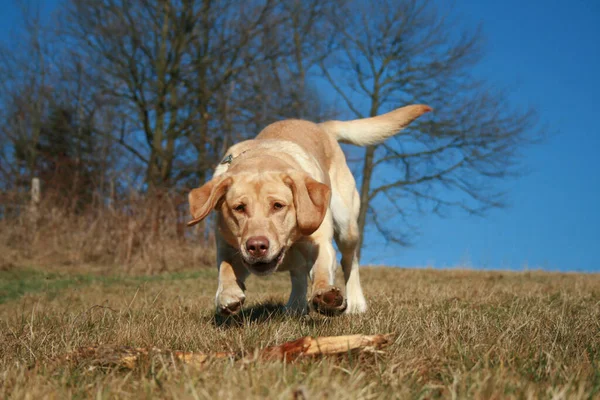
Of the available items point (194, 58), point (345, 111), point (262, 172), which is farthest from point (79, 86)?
point (262, 172)

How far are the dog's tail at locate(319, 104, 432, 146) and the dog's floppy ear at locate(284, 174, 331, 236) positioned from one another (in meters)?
1.92

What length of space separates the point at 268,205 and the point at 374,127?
2.18 meters

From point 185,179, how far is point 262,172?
48.6 feet

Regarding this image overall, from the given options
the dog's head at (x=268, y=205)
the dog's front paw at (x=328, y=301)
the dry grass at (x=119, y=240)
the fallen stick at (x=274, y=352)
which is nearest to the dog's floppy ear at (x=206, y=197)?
the dog's head at (x=268, y=205)

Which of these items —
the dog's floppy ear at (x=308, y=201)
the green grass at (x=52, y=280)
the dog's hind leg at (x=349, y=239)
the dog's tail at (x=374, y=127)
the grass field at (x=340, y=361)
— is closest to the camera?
the grass field at (x=340, y=361)

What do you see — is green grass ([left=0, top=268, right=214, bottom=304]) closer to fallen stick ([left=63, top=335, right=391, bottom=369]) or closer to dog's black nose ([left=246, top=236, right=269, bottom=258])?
dog's black nose ([left=246, top=236, right=269, bottom=258])

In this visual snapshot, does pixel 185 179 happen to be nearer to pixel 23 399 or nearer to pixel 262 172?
pixel 262 172

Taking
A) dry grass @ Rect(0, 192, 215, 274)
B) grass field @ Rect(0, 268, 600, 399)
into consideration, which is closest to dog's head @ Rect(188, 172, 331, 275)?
grass field @ Rect(0, 268, 600, 399)

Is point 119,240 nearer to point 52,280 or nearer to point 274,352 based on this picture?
point 52,280

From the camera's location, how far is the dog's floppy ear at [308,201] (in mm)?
Result: 3426

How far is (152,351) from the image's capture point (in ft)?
7.50

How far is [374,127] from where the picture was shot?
5262 mm

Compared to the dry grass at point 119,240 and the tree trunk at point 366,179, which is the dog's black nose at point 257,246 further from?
the tree trunk at point 366,179

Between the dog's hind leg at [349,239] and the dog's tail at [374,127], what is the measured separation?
2.08ft
